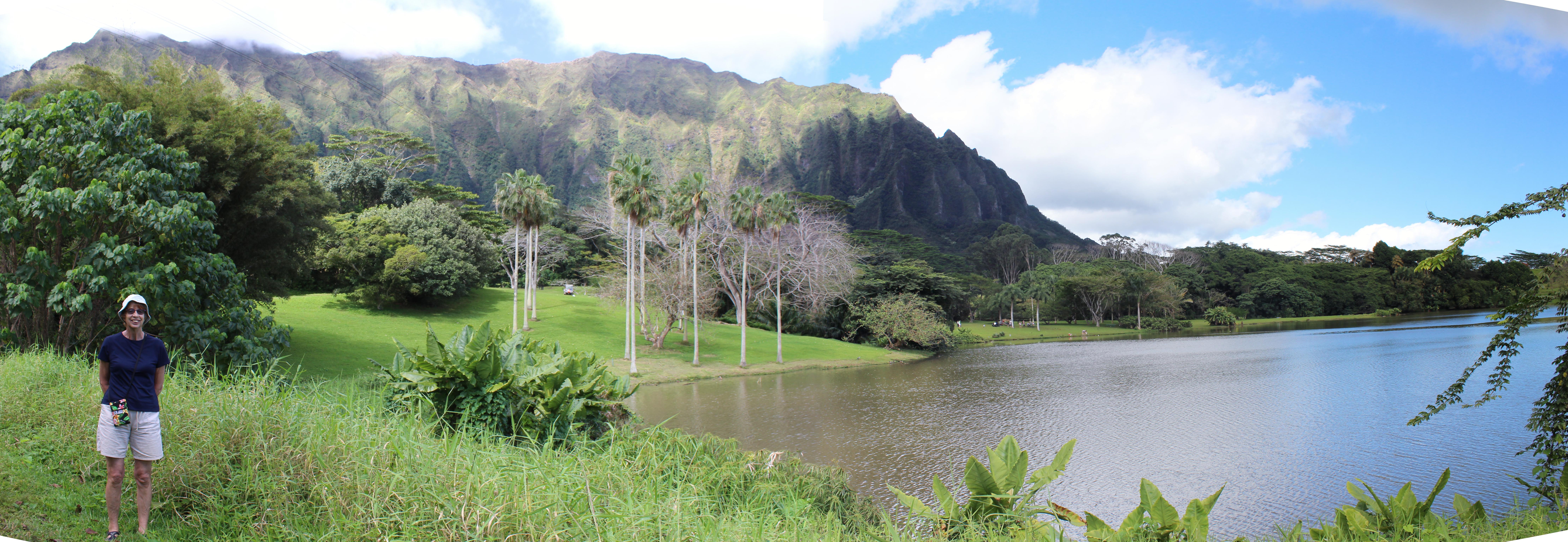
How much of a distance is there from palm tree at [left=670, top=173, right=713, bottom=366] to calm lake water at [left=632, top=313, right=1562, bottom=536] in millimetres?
4140

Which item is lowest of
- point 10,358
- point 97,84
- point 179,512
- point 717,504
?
point 717,504

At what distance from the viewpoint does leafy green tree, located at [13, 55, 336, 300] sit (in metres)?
15.3

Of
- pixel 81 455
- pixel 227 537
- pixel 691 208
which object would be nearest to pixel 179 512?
pixel 227 537

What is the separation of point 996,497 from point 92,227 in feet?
47.5

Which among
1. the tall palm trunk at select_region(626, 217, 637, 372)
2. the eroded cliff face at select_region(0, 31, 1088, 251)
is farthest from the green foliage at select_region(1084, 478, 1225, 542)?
the eroded cliff face at select_region(0, 31, 1088, 251)

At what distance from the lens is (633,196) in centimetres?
2855

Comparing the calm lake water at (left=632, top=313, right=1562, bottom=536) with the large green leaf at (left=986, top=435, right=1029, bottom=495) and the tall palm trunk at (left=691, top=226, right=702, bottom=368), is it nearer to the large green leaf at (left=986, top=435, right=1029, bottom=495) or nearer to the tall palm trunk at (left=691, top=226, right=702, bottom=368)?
the tall palm trunk at (left=691, top=226, right=702, bottom=368)

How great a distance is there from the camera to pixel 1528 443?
13656mm

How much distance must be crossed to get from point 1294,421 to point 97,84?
28.8 meters

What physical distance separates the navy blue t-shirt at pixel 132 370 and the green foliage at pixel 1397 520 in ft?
26.5

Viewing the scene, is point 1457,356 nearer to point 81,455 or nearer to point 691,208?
point 691,208

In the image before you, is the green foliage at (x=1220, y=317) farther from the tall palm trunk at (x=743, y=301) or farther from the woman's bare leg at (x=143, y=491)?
the woman's bare leg at (x=143, y=491)

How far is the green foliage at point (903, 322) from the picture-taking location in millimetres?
42812

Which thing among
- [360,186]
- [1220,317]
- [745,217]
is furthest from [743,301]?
[1220,317]
